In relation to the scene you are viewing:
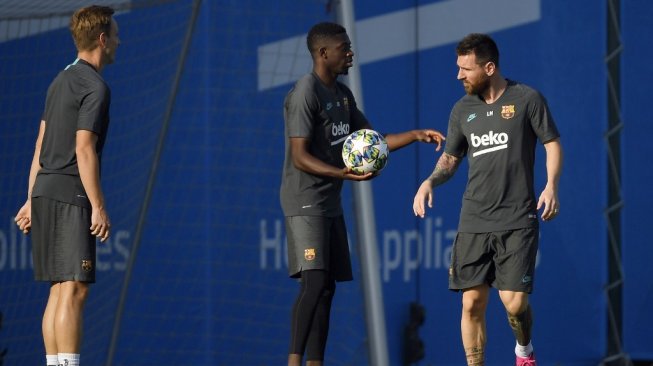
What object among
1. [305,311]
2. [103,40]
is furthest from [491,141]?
[103,40]

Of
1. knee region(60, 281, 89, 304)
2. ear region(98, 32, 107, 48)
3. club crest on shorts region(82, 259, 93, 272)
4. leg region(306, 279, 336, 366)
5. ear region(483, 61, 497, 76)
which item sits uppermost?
ear region(98, 32, 107, 48)

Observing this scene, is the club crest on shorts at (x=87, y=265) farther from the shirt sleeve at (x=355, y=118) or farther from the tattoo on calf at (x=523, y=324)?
the tattoo on calf at (x=523, y=324)

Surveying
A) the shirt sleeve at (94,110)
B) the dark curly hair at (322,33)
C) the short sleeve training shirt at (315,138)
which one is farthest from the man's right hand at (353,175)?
the shirt sleeve at (94,110)

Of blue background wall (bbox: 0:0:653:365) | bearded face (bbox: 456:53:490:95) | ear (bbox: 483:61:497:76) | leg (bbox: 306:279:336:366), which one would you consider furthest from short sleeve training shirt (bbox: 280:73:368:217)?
blue background wall (bbox: 0:0:653:365)

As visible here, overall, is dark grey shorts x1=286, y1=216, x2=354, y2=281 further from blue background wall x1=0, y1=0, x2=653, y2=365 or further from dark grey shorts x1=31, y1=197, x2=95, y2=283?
blue background wall x1=0, y1=0, x2=653, y2=365

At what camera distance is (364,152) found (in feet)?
21.0

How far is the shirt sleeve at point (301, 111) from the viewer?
6.57m

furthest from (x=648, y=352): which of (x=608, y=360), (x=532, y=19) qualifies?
(x=532, y=19)

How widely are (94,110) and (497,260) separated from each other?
210 cm

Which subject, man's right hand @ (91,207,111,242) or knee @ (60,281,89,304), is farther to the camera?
knee @ (60,281,89,304)

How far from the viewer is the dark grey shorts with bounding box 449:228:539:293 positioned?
6.65 meters

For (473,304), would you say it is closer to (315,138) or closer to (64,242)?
(315,138)

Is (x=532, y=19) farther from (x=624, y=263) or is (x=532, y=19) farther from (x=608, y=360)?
(x=608, y=360)

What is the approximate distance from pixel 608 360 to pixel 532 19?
7.94ft
